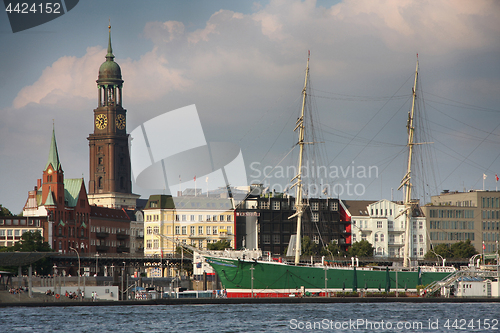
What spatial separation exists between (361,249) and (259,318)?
288 ft

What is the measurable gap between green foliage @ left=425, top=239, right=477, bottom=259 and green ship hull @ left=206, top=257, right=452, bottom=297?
4812 centimetres

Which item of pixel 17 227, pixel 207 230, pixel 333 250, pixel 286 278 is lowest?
pixel 286 278

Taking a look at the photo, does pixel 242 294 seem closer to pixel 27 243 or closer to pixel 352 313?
pixel 352 313

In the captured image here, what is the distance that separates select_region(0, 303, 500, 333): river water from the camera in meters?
83.7

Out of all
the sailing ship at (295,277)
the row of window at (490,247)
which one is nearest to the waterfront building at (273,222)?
the row of window at (490,247)

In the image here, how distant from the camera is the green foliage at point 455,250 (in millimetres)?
180125

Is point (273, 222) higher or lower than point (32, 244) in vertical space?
higher

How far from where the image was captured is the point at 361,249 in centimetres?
17912

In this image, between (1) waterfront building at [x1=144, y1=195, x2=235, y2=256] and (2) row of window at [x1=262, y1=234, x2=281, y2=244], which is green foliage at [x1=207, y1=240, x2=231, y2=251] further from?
(1) waterfront building at [x1=144, y1=195, x2=235, y2=256]

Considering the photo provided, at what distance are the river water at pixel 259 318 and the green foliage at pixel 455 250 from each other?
65.0 metres

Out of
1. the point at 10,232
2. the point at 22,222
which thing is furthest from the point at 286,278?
the point at 10,232

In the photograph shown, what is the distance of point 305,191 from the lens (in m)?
139

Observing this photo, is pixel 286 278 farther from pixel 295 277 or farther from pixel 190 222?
pixel 190 222

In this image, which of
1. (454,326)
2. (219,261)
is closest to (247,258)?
(219,261)
